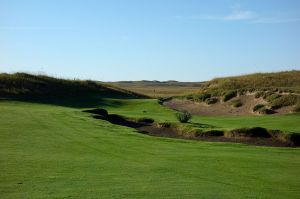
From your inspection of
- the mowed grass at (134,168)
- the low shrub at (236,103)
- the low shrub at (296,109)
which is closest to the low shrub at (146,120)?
the low shrub at (296,109)

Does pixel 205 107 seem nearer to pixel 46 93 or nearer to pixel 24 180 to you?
pixel 46 93

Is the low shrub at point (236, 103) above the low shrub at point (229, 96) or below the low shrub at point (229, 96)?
below

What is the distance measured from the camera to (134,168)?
15469 mm

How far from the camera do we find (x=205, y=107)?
55281mm

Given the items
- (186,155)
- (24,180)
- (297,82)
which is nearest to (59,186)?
(24,180)

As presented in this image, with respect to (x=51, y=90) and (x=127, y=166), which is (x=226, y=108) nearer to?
(x=51, y=90)

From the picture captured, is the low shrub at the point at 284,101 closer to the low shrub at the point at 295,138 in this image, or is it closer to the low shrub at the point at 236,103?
the low shrub at the point at 236,103

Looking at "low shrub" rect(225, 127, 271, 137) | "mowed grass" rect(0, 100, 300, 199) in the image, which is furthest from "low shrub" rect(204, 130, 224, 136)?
"mowed grass" rect(0, 100, 300, 199)

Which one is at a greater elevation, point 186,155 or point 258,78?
point 258,78

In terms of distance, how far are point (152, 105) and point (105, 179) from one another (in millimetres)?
41372

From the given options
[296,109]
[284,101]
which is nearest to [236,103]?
[284,101]

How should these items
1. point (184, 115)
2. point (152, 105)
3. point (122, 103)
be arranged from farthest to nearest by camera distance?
point (122, 103), point (152, 105), point (184, 115)

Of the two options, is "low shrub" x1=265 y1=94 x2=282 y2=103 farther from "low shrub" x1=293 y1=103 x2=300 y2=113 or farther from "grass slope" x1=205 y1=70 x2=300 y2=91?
"grass slope" x1=205 y1=70 x2=300 y2=91

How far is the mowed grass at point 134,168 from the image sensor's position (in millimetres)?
12250
